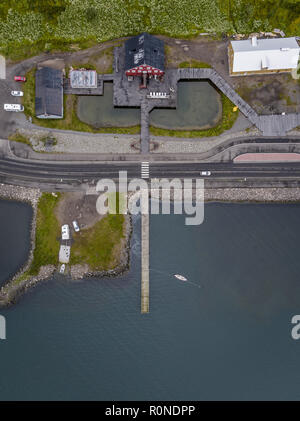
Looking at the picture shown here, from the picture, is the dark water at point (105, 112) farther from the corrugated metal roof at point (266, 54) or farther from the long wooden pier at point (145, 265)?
the corrugated metal roof at point (266, 54)

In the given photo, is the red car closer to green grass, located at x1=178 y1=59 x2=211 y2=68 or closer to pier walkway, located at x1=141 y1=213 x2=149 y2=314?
green grass, located at x1=178 y1=59 x2=211 y2=68

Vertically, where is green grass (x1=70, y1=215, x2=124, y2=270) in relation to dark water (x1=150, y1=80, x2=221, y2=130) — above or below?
below

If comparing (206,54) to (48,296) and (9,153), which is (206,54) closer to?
(9,153)

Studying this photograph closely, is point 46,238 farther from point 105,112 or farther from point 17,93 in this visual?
point 17,93

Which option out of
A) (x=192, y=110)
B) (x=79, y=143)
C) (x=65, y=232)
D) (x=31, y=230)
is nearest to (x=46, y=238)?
(x=31, y=230)

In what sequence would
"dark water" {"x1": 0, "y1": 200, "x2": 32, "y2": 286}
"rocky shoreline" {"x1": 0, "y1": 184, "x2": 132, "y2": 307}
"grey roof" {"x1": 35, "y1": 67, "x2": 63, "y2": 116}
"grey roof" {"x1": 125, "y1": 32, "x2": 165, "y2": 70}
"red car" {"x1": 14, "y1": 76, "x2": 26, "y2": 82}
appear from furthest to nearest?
"dark water" {"x1": 0, "y1": 200, "x2": 32, "y2": 286} → "red car" {"x1": 14, "y1": 76, "x2": 26, "y2": 82} → "rocky shoreline" {"x1": 0, "y1": 184, "x2": 132, "y2": 307} → "grey roof" {"x1": 35, "y1": 67, "x2": 63, "y2": 116} → "grey roof" {"x1": 125, "y1": 32, "x2": 165, "y2": 70}

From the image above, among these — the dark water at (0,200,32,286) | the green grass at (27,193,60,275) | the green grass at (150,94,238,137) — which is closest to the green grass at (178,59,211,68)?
the green grass at (150,94,238,137)
